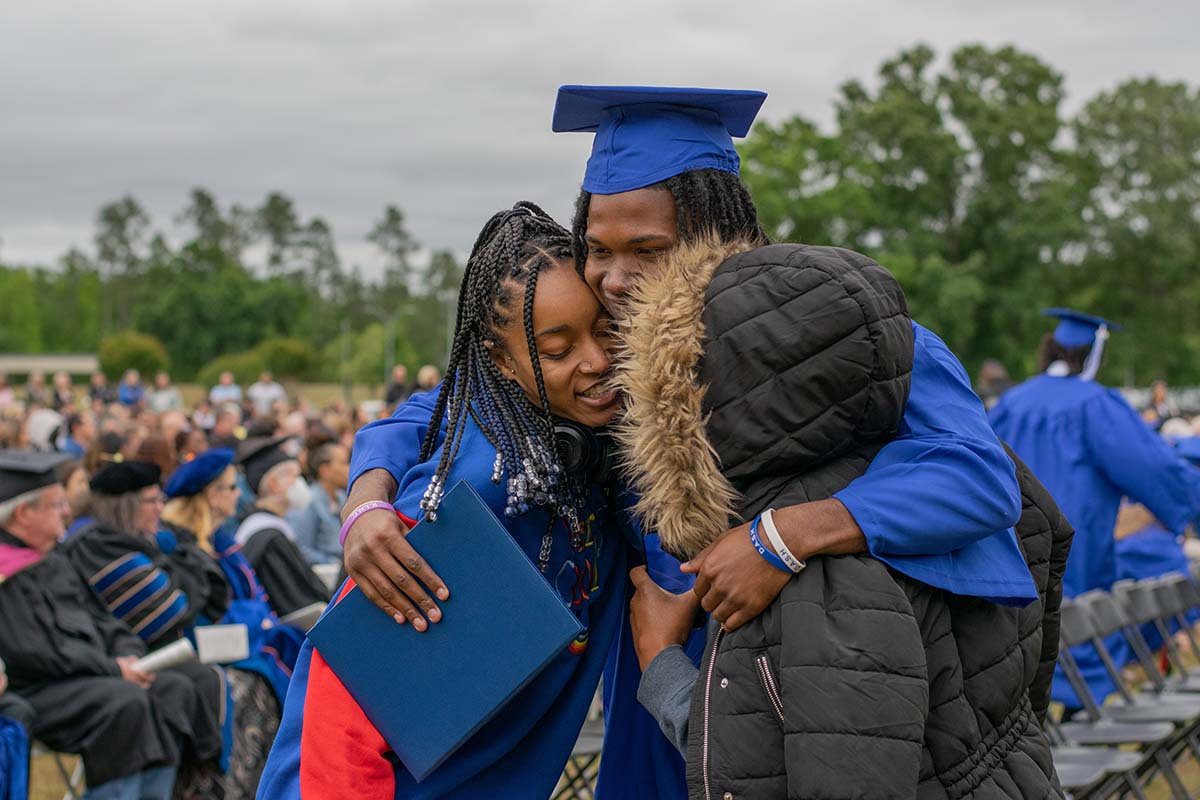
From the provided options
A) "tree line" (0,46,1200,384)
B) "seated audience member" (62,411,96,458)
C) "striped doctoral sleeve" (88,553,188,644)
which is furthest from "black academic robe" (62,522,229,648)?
"tree line" (0,46,1200,384)

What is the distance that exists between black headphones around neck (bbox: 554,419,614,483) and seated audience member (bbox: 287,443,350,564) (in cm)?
638

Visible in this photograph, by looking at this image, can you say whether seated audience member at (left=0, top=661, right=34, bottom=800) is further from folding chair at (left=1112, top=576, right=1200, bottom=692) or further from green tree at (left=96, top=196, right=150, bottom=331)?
green tree at (left=96, top=196, right=150, bottom=331)

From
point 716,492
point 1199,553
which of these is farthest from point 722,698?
point 1199,553

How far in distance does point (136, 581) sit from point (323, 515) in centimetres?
249

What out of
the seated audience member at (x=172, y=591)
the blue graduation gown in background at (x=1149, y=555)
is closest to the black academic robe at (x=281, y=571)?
the seated audience member at (x=172, y=591)

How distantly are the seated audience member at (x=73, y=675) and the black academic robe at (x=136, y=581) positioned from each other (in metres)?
0.16

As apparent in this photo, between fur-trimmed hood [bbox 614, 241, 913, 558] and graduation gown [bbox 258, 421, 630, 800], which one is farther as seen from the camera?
graduation gown [bbox 258, 421, 630, 800]

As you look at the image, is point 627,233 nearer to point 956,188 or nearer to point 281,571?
point 281,571

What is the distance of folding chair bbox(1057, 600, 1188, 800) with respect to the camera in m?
5.51

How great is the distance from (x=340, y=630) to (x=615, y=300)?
2.19ft

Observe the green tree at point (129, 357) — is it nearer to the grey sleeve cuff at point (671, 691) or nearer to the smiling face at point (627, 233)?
A: the smiling face at point (627, 233)

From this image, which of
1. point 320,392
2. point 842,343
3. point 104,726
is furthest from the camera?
point 320,392

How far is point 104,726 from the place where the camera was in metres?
5.29

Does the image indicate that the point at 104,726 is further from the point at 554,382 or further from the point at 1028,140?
the point at 1028,140
